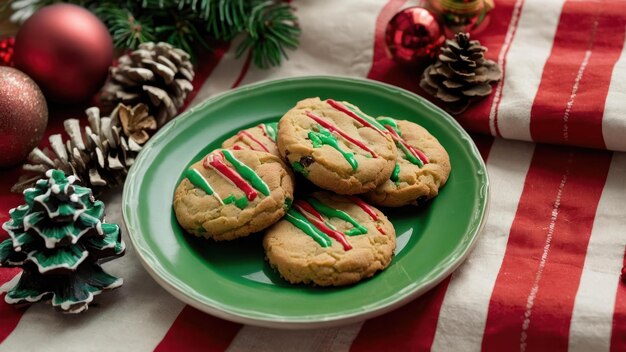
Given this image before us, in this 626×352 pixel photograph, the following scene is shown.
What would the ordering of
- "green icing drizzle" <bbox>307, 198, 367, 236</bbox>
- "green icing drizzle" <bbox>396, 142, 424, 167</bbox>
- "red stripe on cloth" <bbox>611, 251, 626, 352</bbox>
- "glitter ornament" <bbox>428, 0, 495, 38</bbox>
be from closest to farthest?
"red stripe on cloth" <bbox>611, 251, 626, 352</bbox>
"green icing drizzle" <bbox>307, 198, 367, 236</bbox>
"green icing drizzle" <bbox>396, 142, 424, 167</bbox>
"glitter ornament" <bbox>428, 0, 495, 38</bbox>

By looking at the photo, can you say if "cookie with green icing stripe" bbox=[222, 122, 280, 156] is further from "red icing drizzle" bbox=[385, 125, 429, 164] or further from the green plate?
"red icing drizzle" bbox=[385, 125, 429, 164]

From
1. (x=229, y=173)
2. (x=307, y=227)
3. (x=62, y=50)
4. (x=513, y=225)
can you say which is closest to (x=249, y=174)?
(x=229, y=173)

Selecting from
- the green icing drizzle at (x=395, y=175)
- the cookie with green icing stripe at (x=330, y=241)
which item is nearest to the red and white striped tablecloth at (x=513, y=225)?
the cookie with green icing stripe at (x=330, y=241)

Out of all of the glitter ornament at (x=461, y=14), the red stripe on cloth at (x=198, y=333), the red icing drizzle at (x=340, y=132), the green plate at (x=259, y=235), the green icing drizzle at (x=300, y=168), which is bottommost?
the red stripe on cloth at (x=198, y=333)

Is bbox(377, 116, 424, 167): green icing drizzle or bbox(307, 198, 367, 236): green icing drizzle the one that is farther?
bbox(377, 116, 424, 167): green icing drizzle

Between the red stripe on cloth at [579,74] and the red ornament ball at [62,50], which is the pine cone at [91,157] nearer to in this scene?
the red ornament ball at [62,50]

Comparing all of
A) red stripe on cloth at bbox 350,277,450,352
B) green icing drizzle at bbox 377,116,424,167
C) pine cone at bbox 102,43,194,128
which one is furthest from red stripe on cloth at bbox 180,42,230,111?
red stripe on cloth at bbox 350,277,450,352
